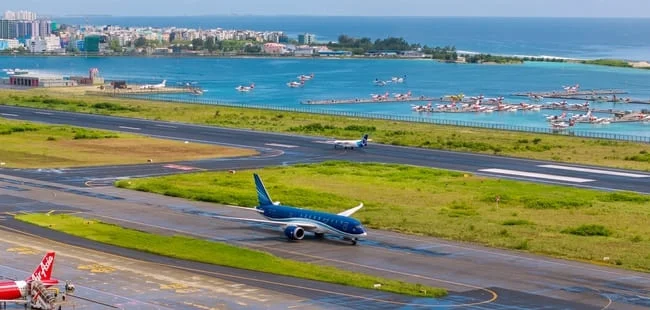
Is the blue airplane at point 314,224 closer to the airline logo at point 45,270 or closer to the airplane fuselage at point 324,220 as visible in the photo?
the airplane fuselage at point 324,220

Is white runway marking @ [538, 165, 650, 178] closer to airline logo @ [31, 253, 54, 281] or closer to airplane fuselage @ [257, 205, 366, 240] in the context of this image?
airplane fuselage @ [257, 205, 366, 240]

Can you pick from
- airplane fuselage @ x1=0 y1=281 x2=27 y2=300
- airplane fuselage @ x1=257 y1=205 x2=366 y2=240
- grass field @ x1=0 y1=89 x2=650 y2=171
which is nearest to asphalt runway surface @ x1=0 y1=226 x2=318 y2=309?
airplane fuselage @ x1=0 y1=281 x2=27 y2=300

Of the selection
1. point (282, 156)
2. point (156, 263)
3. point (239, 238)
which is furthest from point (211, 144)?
point (156, 263)

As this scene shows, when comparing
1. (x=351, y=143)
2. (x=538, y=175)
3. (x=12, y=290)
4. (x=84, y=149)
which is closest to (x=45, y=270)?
(x=12, y=290)

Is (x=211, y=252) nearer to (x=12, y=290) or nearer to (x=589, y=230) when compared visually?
(x=12, y=290)

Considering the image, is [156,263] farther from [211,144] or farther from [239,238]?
[211,144]
